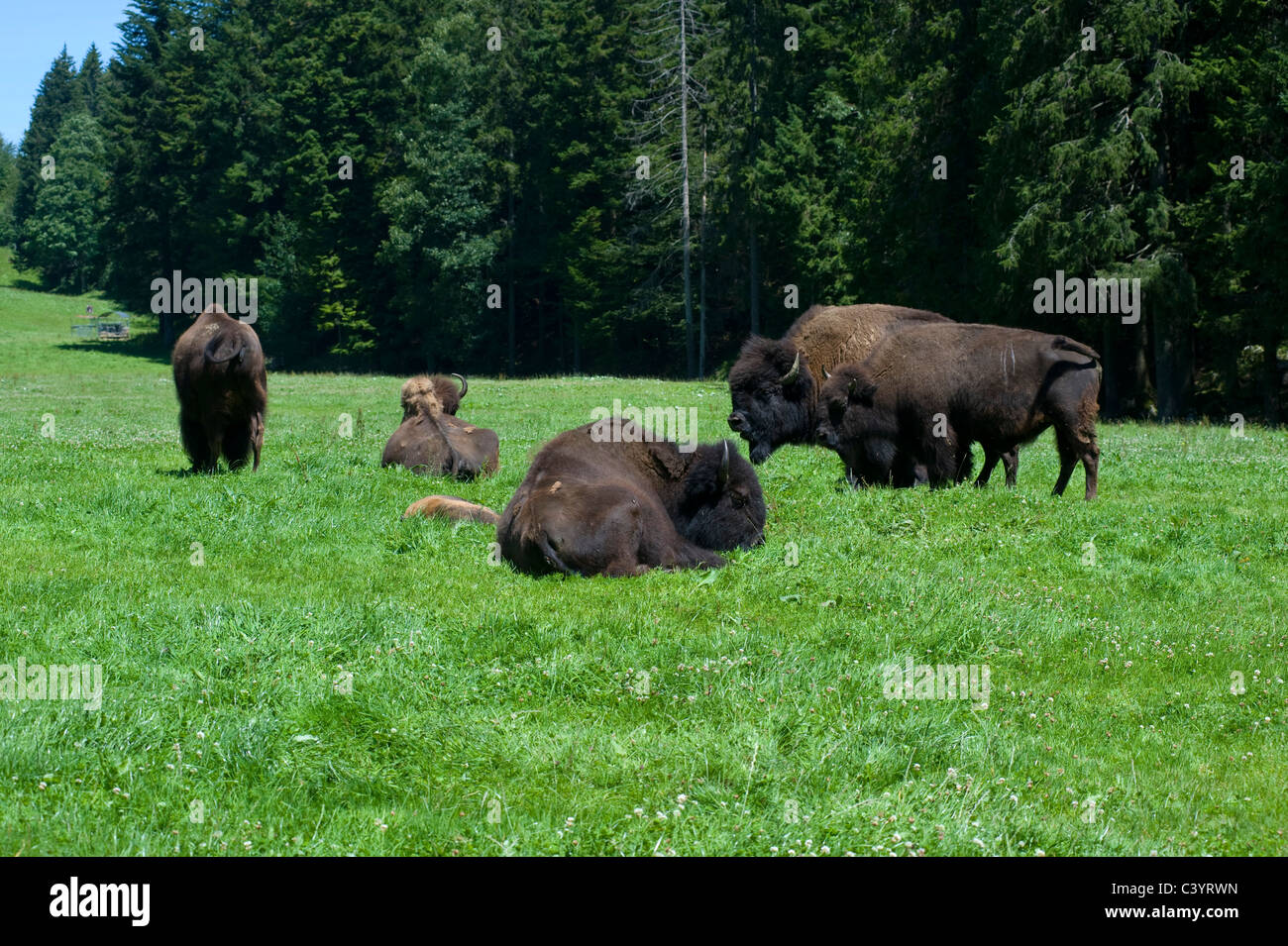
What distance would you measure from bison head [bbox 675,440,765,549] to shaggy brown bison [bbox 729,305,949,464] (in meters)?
5.03

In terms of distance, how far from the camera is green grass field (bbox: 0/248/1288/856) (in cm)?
488

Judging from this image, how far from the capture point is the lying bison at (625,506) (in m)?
9.16

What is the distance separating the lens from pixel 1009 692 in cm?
681

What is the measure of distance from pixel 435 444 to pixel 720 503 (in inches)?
265

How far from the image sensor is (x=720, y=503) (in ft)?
33.5

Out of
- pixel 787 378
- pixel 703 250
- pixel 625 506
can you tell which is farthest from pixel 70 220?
pixel 625 506

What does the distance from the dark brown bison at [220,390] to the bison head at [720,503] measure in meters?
7.01

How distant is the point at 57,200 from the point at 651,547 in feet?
373

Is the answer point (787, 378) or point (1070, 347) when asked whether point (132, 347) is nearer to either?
point (787, 378)

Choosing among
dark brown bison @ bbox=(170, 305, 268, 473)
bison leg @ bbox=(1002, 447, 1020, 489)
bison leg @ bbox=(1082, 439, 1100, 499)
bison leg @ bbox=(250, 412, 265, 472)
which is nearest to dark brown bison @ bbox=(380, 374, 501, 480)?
bison leg @ bbox=(250, 412, 265, 472)

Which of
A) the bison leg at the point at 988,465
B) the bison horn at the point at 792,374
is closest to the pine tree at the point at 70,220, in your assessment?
the bison horn at the point at 792,374

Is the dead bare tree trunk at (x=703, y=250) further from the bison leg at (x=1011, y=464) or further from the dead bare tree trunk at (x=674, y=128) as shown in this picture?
the bison leg at (x=1011, y=464)
